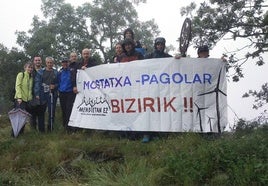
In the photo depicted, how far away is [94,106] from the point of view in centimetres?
885

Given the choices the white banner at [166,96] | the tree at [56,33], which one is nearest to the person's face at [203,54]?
the white banner at [166,96]

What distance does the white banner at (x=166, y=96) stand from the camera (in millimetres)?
7684

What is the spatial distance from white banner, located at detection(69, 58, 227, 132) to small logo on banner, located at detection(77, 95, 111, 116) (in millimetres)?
27

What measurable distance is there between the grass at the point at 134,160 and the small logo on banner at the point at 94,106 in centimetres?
50

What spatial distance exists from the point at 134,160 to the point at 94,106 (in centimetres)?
267

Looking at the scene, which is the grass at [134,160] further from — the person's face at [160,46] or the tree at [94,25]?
the tree at [94,25]

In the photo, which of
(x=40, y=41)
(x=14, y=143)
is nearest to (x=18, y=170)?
(x=14, y=143)

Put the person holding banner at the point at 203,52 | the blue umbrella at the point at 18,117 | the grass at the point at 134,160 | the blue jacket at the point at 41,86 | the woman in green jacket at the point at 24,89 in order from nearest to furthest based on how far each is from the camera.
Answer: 1. the grass at the point at 134,160
2. the person holding banner at the point at 203,52
3. the blue umbrella at the point at 18,117
4. the woman in green jacket at the point at 24,89
5. the blue jacket at the point at 41,86

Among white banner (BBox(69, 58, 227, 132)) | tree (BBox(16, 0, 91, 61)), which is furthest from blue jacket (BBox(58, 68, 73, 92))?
tree (BBox(16, 0, 91, 61))

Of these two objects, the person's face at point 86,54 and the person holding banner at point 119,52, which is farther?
the person's face at point 86,54

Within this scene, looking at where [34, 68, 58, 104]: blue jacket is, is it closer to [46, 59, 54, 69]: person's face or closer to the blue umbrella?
[46, 59, 54, 69]: person's face

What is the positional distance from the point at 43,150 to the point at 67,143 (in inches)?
17.9

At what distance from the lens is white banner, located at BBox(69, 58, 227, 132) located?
768 cm

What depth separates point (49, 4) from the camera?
122 ft
